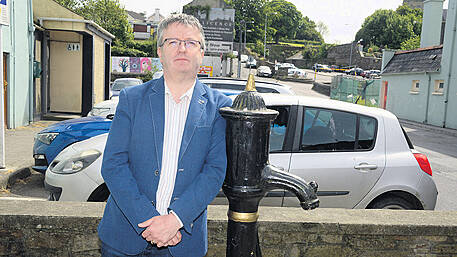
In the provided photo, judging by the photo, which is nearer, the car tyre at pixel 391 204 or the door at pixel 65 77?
the car tyre at pixel 391 204

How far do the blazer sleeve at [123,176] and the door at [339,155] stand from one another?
2520 millimetres

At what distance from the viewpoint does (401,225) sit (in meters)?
3.03

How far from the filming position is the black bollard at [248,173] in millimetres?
1830

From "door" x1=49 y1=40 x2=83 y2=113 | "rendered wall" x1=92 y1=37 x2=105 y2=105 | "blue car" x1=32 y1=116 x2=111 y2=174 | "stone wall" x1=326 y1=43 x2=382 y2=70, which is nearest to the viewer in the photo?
"blue car" x1=32 y1=116 x2=111 y2=174

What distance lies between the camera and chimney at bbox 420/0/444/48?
1056 inches

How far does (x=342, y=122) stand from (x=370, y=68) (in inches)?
2672

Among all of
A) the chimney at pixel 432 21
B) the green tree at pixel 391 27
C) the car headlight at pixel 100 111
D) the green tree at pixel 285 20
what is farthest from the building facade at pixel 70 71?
the green tree at pixel 285 20

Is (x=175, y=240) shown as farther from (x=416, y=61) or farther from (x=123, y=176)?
(x=416, y=61)

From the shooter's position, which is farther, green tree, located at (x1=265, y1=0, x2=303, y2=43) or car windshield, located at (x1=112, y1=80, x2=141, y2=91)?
green tree, located at (x1=265, y1=0, x2=303, y2=43)

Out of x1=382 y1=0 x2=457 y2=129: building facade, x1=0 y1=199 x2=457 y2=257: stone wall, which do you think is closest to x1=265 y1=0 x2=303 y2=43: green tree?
x1=382 y1=0 x2=457 y2=129: building facade

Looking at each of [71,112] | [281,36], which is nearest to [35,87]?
[71,112]

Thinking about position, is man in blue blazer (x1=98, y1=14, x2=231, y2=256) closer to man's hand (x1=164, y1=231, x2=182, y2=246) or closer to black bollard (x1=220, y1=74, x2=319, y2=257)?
man's hand (x1=164, y1=231, x2=182, y2=246)

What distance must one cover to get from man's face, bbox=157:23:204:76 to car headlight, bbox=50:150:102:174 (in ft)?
8.89

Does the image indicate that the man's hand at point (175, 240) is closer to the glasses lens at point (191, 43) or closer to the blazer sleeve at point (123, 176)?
the blazer sleeve at point (123, 176)
